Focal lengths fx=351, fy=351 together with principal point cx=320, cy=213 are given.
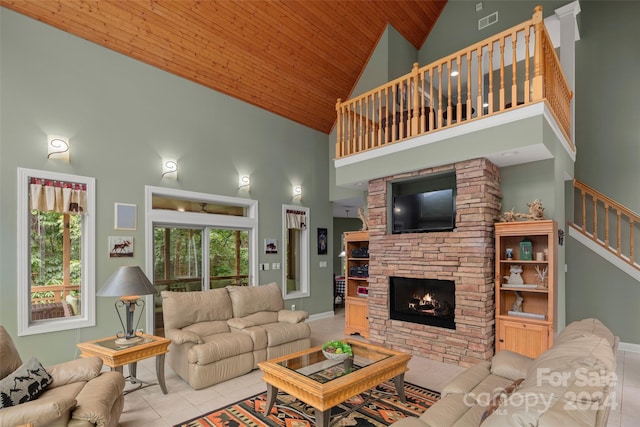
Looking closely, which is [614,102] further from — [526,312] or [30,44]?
[30,44]

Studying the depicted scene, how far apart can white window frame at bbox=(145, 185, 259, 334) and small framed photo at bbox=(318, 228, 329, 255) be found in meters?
1.62

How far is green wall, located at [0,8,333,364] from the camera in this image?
4062mm

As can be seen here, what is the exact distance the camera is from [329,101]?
7.24 m

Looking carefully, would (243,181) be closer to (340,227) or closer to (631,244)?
(631,244)

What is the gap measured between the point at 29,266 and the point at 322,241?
4967 mm

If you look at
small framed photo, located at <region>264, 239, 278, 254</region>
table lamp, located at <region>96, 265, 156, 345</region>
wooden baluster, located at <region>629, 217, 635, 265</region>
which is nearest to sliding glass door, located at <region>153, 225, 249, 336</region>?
small framed photo, located at <region>264, 239, 278, 254</region>

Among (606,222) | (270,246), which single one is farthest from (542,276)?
(270,246)

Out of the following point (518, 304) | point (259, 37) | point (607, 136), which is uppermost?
point (259, 37)

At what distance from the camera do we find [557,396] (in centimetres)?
136

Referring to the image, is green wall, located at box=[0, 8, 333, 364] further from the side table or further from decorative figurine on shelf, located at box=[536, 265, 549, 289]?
decorative figurine on shelf, located at box=[536, 265, 549, 289]

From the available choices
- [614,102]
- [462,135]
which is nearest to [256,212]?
[462,135]

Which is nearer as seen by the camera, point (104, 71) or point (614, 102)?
point (104, 71)

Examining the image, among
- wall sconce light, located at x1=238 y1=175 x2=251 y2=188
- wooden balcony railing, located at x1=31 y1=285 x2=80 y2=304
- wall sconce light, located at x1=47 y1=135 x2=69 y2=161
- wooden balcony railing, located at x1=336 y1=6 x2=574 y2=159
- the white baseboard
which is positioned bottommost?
the white baseboard

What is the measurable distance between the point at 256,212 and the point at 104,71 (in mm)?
3133
